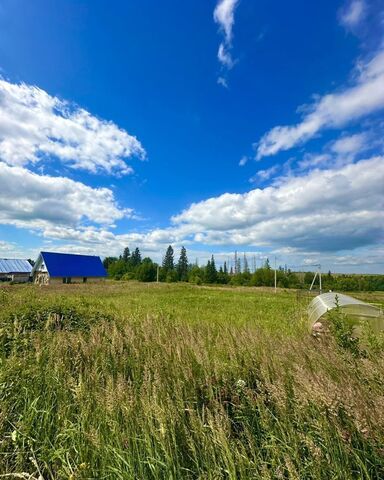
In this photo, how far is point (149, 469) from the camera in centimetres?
228

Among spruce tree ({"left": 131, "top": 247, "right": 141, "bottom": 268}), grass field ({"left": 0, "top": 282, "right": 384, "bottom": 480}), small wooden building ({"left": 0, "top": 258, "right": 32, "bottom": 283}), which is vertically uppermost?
spruce tree ({"left": 131, "top": 247, "right": 141, "bottom": 268})

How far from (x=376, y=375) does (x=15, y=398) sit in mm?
4255

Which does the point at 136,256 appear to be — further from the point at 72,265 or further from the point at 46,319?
the point at 46,319

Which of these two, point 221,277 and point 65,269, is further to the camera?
point 221,277

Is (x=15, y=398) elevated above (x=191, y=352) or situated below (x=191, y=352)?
below

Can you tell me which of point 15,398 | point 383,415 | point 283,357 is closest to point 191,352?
point 283,357

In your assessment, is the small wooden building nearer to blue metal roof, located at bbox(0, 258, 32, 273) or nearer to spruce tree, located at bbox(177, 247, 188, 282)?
blue metal roof, located at bbox(0, 258, 32, 273)

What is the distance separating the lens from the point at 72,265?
173ft

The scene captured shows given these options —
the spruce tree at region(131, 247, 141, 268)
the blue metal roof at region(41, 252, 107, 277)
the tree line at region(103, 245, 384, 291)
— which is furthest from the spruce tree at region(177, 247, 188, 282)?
the blue metal roof at region(41, 252, 107, 277)

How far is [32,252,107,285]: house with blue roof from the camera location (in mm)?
48375

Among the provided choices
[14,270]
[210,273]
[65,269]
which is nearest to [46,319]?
[65,269]

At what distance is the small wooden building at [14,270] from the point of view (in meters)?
58.4

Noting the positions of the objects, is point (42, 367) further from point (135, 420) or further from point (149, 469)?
point (149, 469)

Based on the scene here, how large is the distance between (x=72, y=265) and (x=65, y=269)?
2618mm
